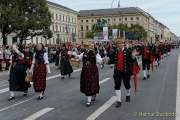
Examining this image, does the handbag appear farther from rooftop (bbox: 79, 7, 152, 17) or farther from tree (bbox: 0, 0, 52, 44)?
rooftop (bbox: 79, 7, 152, 17)

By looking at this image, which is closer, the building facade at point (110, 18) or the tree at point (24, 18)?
the tree at point (24, 18)

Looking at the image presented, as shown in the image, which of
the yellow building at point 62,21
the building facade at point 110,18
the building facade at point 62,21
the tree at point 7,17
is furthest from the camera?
the building facade at point 110,18

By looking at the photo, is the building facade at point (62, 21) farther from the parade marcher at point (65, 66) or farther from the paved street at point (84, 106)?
the paved street at point (84, 106)

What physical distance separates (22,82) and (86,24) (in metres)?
145

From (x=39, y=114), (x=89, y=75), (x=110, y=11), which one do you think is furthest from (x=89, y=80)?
(x=110, y=11)

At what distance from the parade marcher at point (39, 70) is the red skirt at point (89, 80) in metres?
1.67

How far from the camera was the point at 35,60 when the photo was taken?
12.3 meters

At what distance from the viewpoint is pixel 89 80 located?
10.8 metres

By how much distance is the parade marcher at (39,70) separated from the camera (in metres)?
12.1

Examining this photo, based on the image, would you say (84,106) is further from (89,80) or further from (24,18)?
(24,18)

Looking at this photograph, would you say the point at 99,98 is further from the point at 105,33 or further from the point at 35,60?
the point at 105,33

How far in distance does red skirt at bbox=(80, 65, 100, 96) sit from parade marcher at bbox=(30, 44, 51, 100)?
1670 mm

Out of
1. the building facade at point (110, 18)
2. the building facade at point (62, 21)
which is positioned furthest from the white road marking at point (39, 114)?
the building facade at point (110, 18)

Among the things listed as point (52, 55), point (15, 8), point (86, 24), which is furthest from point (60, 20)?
point (52, 55)
